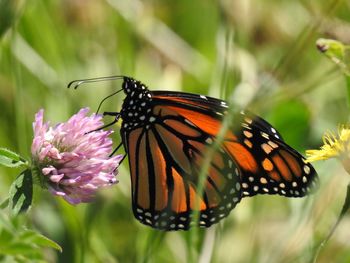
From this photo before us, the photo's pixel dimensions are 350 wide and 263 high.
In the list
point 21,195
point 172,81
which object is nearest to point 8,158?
point 21,195

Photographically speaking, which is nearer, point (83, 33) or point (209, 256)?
point (209, 256)

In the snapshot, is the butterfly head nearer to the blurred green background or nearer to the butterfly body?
the butterfly body

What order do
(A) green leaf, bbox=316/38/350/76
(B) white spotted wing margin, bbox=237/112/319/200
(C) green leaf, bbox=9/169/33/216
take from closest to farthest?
(C) green leaf, bbox=9/169/33/216 → (A) green leaf, bbox=316/38/350/76 → (B) white spotted wing margin, bbox=237/112/319/200

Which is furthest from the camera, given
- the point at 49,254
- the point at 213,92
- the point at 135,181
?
the point at 213,92

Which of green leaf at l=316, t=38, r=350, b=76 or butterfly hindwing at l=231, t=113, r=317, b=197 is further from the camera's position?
butterfly hindwing at l=231, t=113, r=317, b=197

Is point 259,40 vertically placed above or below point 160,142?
above

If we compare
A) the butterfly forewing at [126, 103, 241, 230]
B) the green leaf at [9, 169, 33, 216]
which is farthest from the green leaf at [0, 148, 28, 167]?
the butterfly forewing at [126, 103, 241, 230]

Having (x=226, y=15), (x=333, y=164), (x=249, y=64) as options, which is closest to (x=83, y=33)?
(x=249, y=64)

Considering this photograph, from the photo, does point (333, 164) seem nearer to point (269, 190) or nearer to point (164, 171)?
point (269, 190)

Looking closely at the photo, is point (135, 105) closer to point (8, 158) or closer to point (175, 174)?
point (175, 174)
